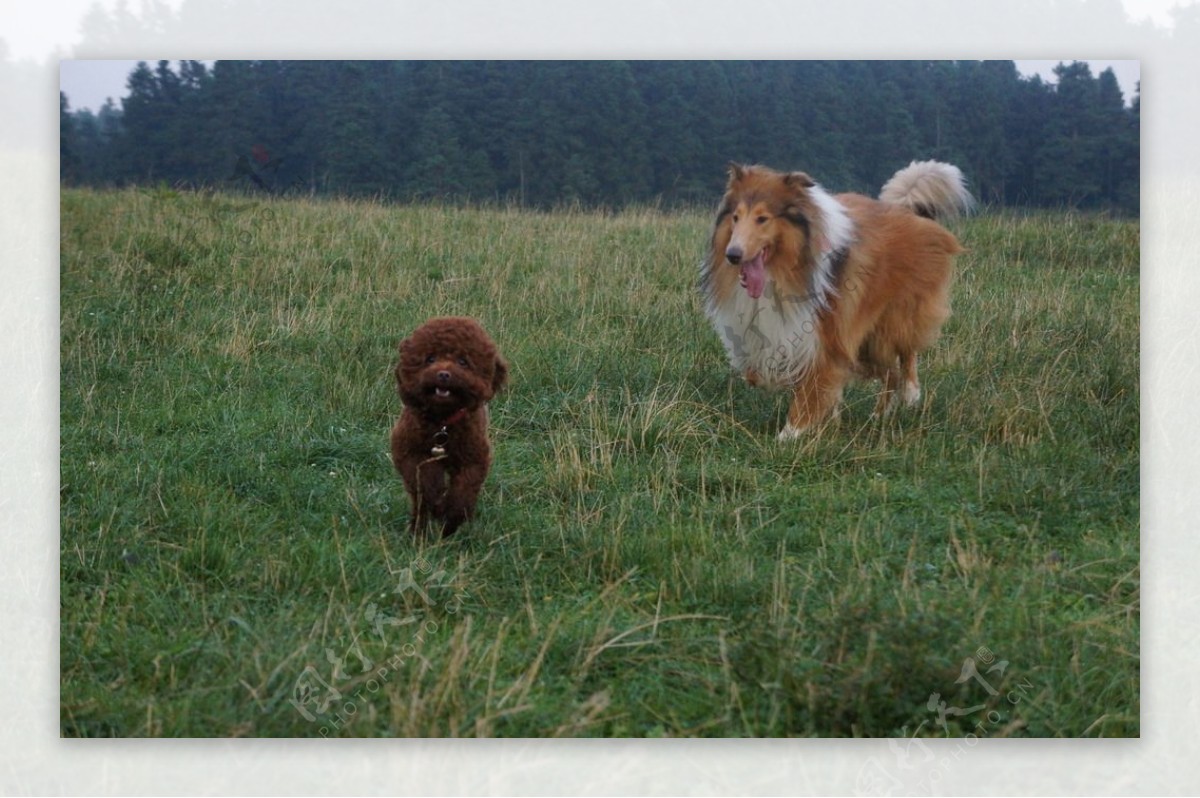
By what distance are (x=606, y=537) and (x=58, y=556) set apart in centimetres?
200

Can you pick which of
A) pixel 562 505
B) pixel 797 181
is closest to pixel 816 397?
pixel 797 181

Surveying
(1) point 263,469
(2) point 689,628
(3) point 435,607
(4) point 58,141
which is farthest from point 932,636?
(4) point 58,141

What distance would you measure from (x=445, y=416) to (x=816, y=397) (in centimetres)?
222

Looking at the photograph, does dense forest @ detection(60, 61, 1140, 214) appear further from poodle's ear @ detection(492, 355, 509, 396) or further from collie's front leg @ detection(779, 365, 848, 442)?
poodle's ear @ detection(492, 355, 509, 396)

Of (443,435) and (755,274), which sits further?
(755,274)

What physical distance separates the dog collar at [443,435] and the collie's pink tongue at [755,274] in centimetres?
184

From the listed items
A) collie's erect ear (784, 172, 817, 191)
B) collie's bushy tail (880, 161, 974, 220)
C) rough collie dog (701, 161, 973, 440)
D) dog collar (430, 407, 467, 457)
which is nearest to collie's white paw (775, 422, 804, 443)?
rough collie dog (701, 161, 973, 440)

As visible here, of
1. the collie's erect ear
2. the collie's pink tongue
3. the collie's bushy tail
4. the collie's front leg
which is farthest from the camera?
the collie's bushy tail

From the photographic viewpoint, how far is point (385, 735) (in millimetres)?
3559

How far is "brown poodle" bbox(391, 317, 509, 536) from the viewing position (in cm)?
403

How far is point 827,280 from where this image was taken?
18.5 feet

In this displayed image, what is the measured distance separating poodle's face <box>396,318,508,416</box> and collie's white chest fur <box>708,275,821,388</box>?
1.94 m

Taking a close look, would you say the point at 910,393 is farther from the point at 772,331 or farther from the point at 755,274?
the point at 755,274

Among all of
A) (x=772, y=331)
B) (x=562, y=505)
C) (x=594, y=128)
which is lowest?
(x=562, y=505)
